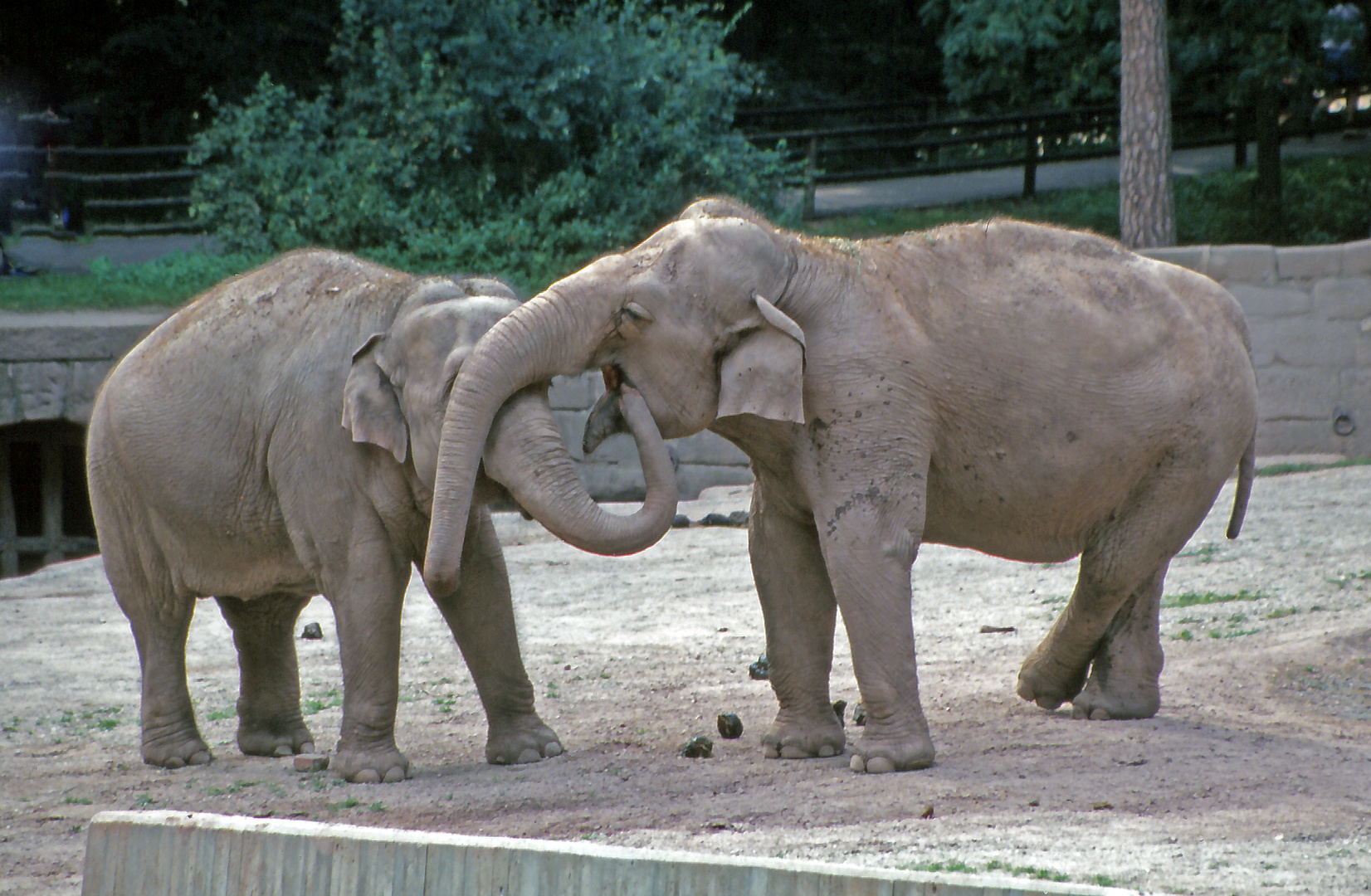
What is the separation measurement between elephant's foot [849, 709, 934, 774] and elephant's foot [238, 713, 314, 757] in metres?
2.28

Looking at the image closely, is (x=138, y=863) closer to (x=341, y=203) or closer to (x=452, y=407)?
(x=452, y=407)

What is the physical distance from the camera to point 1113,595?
19.4 ft

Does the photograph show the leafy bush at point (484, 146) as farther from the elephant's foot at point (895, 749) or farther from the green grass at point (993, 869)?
the green grass at point (993, 869)

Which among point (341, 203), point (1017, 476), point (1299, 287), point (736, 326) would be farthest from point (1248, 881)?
point (341, 203)

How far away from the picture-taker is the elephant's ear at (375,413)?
534 centimetres

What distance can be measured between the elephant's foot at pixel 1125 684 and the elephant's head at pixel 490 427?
2.00 metres

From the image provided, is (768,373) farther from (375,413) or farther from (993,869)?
(993,869)

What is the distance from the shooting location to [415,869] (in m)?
3.55

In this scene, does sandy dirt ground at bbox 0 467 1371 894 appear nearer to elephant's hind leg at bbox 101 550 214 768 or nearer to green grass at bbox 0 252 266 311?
elephant's hind leg at bbox 101 550 214 768

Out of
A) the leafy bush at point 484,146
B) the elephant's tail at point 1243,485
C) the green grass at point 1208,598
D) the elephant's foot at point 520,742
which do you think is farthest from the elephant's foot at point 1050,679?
the leafy bush at point 484,146

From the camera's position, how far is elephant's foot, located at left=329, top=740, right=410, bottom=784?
215 inches

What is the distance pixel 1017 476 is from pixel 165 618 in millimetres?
3294

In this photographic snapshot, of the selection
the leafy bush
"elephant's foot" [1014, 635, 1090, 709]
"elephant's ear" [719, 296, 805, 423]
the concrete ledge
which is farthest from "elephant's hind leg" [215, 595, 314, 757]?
the leafy bush

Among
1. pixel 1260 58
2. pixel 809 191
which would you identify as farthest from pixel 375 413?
pixel 1260 58
